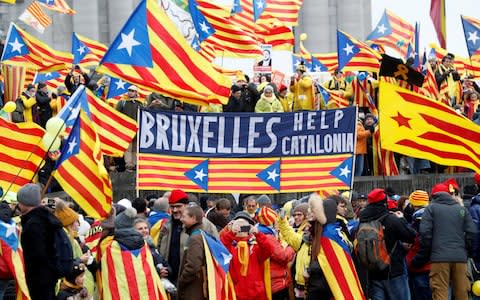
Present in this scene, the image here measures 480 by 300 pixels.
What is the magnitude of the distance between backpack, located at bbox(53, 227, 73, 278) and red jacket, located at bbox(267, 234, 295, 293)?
2.58 m

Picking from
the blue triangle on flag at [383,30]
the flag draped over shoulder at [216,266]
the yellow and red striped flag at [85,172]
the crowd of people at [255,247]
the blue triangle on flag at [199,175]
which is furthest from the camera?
the blue triangle on flag at [383,30]

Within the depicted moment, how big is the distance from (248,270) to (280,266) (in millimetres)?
586

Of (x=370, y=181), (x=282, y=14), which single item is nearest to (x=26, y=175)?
(x=370, y=181)

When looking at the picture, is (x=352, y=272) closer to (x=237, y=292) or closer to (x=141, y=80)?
(x=237, y=292)

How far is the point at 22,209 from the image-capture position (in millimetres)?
14938

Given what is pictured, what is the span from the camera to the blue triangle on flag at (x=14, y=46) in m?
27.1

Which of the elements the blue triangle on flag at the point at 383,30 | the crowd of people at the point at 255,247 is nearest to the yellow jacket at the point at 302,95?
the blue triangle on flag at the point at 383,30

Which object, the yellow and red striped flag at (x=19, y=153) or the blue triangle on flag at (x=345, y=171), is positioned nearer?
the yellow and red striped flag at (x=19, y=153)

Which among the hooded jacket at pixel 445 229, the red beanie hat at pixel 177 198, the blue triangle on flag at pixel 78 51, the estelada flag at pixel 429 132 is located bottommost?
the hooded jacket at pixel 445 229

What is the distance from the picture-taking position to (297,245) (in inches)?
693

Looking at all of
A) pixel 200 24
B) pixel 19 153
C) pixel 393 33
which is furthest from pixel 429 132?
pixel 393 33

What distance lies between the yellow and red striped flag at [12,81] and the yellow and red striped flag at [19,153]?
951 centimetres

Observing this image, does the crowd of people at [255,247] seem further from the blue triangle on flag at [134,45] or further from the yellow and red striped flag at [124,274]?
the blue triangle on flag at [134,45]

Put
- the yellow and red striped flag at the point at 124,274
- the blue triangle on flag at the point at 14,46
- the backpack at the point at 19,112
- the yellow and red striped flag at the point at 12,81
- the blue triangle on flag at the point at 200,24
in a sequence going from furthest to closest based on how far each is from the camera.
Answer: the blue triangle on flag at the point at 14,46
the yellow and red striped flag at the point at 12,81
the blue triangle on flag at the point at 200,24
the backpack at the point at 19,112
the yellow and red striped flag at the point at 124,274
